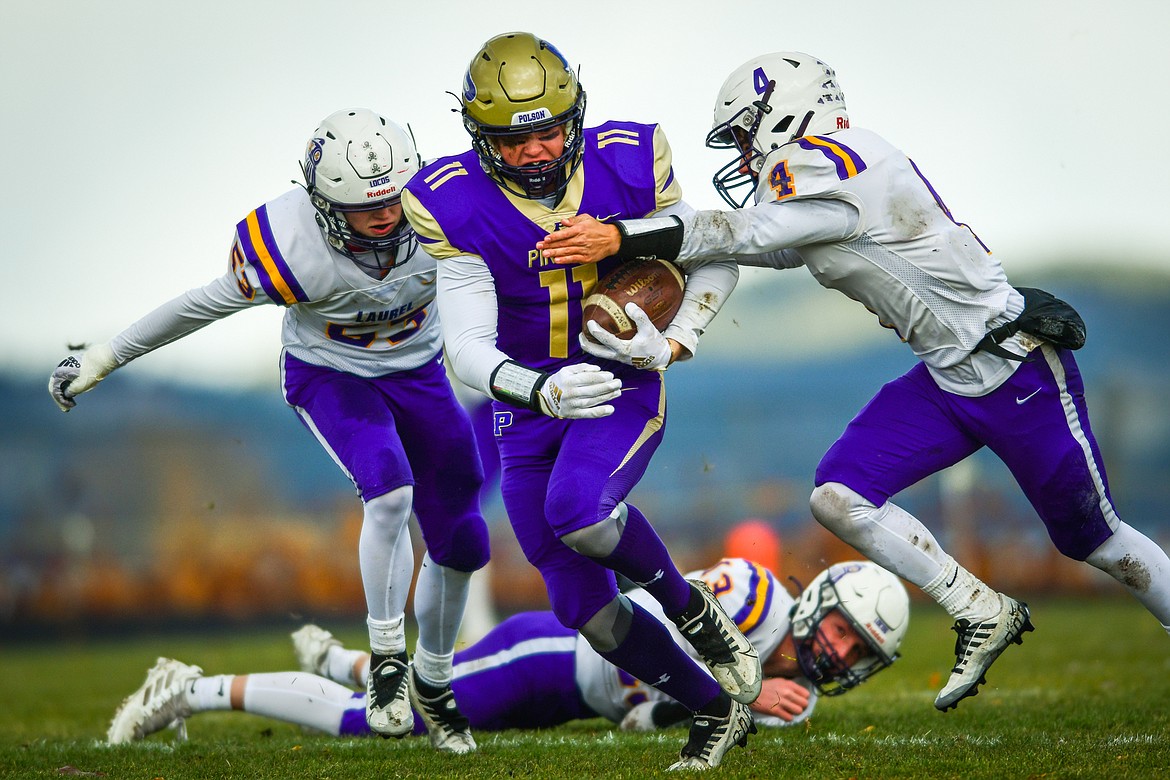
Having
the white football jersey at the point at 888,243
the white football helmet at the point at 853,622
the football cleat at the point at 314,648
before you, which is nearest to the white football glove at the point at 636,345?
the white football jersey at the point at 888,243

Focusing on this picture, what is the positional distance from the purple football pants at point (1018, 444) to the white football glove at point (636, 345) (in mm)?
731

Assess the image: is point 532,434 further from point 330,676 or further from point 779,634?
point 330,676

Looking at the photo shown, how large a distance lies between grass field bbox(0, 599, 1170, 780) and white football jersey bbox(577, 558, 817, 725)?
0.14 m

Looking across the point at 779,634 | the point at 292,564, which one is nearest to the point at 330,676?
the point at 779,634

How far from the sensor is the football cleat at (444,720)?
4.18m

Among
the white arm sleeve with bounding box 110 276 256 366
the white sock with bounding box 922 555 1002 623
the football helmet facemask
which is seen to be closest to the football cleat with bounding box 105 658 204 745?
the white arm sleeve with bounding box 110 276 256 366

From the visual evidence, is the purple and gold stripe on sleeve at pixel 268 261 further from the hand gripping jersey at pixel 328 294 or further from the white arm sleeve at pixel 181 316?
the white arm sleeve at pixel 181 316

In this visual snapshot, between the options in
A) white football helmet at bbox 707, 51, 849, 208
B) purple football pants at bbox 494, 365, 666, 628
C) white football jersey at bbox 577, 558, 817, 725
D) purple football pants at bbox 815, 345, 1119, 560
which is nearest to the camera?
purple football pants at bbox 494, 365, 666, 628

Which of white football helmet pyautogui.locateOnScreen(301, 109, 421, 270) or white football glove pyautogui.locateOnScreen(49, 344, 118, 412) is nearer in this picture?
white football helmet pyautogui.locateOnScreen(301, 109, 421, 270)

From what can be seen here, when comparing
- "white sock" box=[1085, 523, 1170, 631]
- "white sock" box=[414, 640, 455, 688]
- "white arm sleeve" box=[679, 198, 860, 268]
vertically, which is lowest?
"white sock" box=[414, 640, 455, 688]

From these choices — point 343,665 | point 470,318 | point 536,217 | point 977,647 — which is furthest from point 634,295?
point 343,665

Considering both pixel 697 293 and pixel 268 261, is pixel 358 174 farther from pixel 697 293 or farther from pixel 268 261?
pixel 697 293

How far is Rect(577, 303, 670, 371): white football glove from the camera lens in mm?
3426

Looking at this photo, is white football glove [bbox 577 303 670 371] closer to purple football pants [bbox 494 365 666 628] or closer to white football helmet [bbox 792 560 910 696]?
purple football pants [bbox 494 365 666 628]
